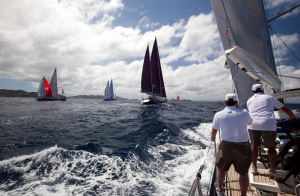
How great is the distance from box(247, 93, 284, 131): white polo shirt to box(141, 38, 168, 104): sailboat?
30.3 m

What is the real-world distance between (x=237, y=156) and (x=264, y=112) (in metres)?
1.01

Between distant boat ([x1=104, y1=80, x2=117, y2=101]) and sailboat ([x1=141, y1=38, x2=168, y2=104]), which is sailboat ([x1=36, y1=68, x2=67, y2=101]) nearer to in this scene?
distant boat ([x1=104, y1=80, x2=117, y2=101])

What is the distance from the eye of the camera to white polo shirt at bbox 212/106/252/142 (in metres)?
1.75

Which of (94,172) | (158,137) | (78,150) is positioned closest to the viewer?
(94,172)

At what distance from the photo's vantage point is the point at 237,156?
1759mm

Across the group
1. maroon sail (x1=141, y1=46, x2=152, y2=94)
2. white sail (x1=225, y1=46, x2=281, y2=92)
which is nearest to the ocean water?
white sail (x1=225, y1=46, x2=281, y2=92)

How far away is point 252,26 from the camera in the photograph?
6.02 m

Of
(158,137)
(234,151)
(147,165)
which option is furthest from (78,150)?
(234,151)

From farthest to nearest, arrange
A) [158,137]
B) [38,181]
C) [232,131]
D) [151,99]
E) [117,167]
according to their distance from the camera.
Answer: [151,99] → [158,137] → [117,167] → [38,181] → [232,131]

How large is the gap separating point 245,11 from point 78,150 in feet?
30.2

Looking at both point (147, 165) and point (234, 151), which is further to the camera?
point (147, 165)

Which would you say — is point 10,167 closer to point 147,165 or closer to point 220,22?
point 147,165

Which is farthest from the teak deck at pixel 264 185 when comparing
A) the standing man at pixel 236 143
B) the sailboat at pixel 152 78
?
the sailboat at pixel 152 78

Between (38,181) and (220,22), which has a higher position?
(220,22)
